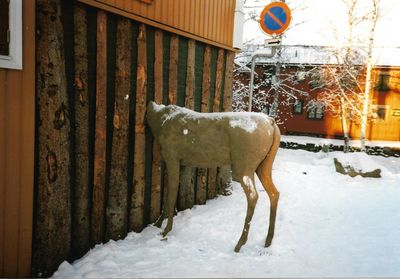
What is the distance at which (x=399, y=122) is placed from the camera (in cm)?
2614

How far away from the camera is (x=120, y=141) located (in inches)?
183

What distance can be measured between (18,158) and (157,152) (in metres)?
2.31

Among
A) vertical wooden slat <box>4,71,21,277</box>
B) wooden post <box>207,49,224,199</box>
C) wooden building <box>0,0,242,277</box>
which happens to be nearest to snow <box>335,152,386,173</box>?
wooden post <box>207,49,224,199</box>

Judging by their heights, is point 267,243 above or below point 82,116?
below

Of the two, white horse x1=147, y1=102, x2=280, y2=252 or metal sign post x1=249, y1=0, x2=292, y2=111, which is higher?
metal sign post x1=249, y1=0, x2=292, y2=111

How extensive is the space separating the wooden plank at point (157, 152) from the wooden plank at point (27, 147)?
206 cm

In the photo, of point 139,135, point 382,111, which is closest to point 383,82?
point 382,111

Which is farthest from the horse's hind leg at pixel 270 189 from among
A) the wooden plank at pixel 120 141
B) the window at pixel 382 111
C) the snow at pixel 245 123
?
the window at pixel 382 111

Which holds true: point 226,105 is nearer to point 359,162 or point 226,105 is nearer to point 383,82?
point 359,162

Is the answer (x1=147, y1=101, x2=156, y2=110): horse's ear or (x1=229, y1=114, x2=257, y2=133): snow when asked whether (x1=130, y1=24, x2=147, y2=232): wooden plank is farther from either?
(x1=229, y1=114, x2=257, y2=133): snow

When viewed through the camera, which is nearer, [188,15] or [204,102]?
[188,15]

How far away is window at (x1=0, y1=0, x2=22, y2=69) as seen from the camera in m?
3.21

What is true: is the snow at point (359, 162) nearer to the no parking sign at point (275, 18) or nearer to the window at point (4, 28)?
the no parking sign at point (275, 18)

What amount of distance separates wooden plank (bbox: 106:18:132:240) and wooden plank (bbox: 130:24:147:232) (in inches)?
7.7
